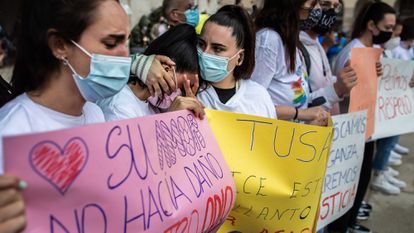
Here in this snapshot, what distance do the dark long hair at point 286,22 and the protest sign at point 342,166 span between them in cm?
49

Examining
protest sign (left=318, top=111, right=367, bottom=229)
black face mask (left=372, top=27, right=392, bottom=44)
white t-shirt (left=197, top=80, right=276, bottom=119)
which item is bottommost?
protest sign (left=318, top=111, right=367, bottom=229)

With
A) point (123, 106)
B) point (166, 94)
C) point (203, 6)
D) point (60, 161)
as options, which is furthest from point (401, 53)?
point (60, 161)

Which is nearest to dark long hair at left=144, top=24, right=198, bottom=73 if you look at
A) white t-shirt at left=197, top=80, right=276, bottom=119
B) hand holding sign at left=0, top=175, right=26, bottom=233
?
white t-shirt at left=197, top=80, right=276, bottom=119

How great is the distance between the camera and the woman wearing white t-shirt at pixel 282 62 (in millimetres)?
2381

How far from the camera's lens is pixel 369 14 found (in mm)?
3236

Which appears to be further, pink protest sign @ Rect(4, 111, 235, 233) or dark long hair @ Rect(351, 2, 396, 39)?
dark long hair @ Rect(351, 2, 396, 39)

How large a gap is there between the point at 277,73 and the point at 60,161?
5.59 ft

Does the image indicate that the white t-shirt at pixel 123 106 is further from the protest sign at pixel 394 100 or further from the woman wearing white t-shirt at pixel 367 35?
the protest sign at pixel 394 100

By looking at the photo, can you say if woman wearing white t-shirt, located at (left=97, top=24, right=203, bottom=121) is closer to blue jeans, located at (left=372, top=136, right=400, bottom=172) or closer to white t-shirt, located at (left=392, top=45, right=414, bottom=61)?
blue jeans, located at (left=372, top=136, right=400, bottom=172)

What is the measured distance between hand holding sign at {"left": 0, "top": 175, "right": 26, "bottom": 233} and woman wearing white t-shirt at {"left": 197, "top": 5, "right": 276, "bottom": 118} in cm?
123

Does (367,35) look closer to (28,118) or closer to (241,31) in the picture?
(241,31)

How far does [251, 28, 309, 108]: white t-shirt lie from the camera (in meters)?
2.39

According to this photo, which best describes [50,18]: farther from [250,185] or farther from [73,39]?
[250,185]

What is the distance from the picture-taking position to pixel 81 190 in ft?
3.39
